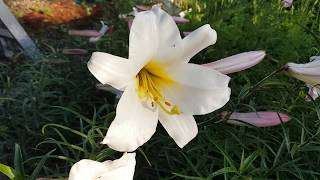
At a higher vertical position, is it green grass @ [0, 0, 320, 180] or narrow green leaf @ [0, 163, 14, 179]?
narrow green leaf @ [0, 163, 14, 179]

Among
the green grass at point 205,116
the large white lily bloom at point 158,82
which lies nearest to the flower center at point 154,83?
the large white lily bloom at point 158,82

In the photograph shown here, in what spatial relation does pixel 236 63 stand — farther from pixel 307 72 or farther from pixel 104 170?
pixel 104 170

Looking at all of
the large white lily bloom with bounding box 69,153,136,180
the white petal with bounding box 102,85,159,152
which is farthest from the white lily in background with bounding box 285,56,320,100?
the large white lily bloom with bounding box 69,153,136,180

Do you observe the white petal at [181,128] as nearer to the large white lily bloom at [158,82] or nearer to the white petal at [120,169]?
the large white lily bloom at [158,82]

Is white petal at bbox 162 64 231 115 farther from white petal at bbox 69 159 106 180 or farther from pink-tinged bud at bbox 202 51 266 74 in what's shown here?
white petal at bbox 69 159 106 180

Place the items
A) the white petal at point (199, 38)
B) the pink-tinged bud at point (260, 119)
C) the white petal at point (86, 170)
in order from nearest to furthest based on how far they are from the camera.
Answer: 1. the white petal at point (86, 170)
2. the white petal at point (199, 38)
3. the pink-tinged bud at point (260, 119)

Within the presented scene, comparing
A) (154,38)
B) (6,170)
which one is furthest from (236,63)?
(6,170)

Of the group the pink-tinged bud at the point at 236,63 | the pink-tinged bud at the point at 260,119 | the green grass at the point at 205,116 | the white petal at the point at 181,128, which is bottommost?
the green grass at the point at 205,116

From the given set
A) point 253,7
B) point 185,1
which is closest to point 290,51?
point 253,7
